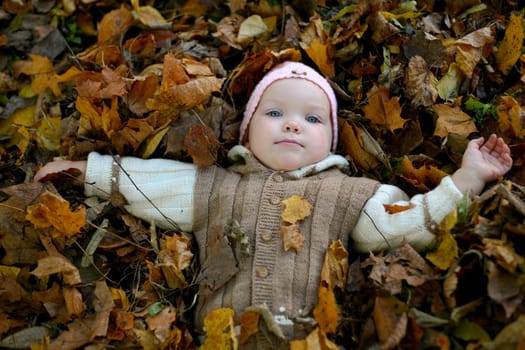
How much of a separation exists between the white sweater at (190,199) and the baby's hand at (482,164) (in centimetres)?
7

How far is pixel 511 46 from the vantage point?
2996 mm

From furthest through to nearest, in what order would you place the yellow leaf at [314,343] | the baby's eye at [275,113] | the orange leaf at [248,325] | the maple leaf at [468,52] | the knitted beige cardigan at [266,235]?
the maple leaf at [468,52], the baby's eye at [275,113], the knitted beige cardigan at [266,235], the orange leaf at [248,325], the yellow leaf at [314,343]

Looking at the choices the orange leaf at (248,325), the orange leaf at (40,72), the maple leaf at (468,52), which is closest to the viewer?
the orange leaf at (248,325)

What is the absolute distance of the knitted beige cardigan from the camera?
2.46 m

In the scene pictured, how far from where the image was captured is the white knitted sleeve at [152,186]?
2.76 m

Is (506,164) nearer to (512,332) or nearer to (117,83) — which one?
(512,332)

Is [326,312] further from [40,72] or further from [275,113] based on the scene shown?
[40,72]

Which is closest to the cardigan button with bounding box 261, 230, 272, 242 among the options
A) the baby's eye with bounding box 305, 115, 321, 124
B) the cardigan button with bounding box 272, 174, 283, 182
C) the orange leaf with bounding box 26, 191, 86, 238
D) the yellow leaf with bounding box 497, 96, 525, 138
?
the cardigan button with bounding box 272, 174, 283, 182

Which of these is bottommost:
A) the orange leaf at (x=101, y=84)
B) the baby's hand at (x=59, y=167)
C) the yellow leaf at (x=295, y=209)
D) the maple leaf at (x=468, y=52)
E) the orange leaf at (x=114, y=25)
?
the baby's hand at (x=59, y=167)

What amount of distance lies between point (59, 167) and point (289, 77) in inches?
44.8

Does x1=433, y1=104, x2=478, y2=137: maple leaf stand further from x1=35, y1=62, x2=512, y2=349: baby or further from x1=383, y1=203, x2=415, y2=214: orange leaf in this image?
x1=383, y1=203, x2=415, y2=214: orange leaf

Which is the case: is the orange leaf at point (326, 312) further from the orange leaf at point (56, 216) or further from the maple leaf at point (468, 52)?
the maple leaf at point (468, 52)

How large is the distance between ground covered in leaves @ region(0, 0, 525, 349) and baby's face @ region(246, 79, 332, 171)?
185 millimetres

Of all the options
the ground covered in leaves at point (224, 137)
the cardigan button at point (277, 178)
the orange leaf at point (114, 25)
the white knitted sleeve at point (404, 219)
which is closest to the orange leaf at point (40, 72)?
the ground covered in leaves at point (224, 137)
